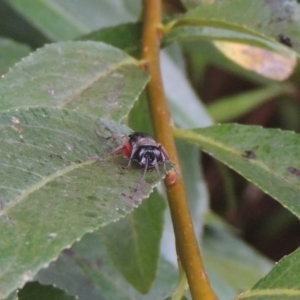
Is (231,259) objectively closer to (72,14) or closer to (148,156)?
(72,14)

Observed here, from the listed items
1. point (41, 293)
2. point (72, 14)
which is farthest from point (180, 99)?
point (41, 293)

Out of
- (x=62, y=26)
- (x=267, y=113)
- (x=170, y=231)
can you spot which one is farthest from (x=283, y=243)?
(x=62, y=26)

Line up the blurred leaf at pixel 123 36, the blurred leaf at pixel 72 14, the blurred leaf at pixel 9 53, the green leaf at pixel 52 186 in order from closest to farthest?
the green leaf at pixel 52 186 → the blurred leaf at pixel 123 36 → the blurred leaf at pixel 9 53 → the blurred leaf at pixel 72 14

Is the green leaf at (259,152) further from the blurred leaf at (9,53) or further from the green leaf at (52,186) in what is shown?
the blurred leaf at (9,53)

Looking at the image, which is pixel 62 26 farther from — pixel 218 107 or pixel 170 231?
pixel 218 107

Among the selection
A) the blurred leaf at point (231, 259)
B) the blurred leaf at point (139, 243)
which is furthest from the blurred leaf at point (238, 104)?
the blurred leaf at point (139, 243)
